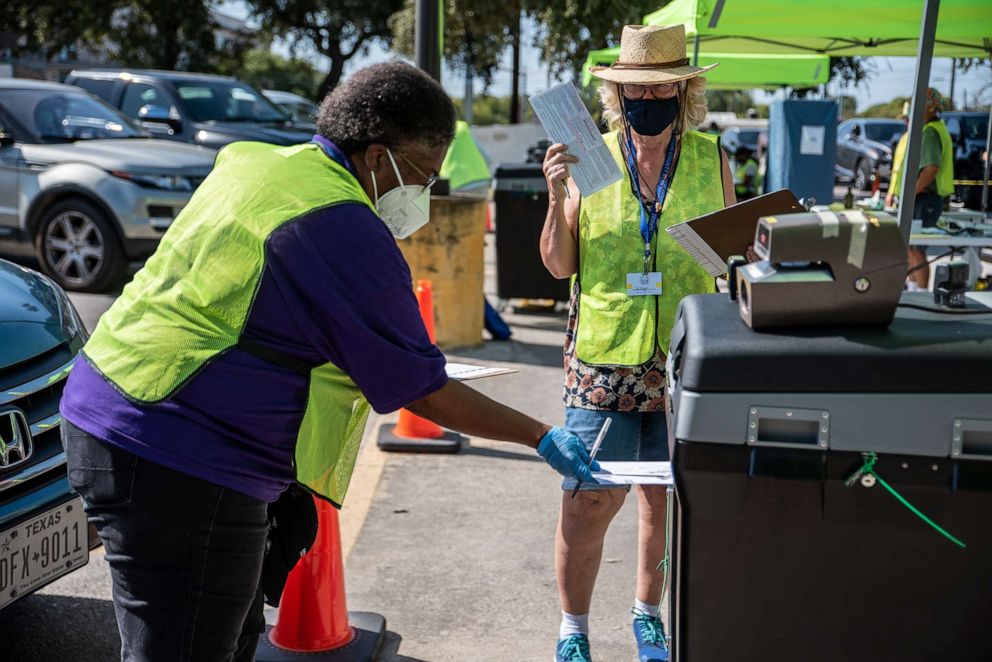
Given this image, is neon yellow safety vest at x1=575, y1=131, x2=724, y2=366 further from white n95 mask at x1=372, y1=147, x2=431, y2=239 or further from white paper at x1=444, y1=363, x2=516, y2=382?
white n95 mask at x1=372, y1=147, x2=431, y2=239

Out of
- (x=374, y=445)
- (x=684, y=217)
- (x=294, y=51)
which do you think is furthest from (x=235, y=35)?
(x=684, y=217)

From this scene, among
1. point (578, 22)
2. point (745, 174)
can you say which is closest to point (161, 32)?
point (578, 22)

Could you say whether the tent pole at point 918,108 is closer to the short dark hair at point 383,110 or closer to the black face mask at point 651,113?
the black face mask at point 651,113

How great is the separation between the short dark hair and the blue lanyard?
0.97 metres

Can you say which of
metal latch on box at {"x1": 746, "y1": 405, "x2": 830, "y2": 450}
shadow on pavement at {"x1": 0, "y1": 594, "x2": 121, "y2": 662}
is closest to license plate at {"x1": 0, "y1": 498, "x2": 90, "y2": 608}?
shadow on pavement at {"x1": 0, "y1": 594, "x2": 121, "y2": 662}

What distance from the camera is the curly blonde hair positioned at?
3123 mm

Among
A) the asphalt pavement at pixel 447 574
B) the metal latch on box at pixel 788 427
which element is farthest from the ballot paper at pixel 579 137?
the asphalt pavement at pixel 447 574

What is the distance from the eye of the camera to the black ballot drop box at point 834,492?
1845 millimetres

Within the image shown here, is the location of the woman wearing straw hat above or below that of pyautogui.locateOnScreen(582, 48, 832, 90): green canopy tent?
below

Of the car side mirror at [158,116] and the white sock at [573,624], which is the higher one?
the car side mirror at [158,116]

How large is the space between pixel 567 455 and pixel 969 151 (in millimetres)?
16299

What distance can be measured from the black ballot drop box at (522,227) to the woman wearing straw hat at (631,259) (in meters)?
5.36

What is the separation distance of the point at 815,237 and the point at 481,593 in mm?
2360

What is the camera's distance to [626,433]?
10.1 ft
